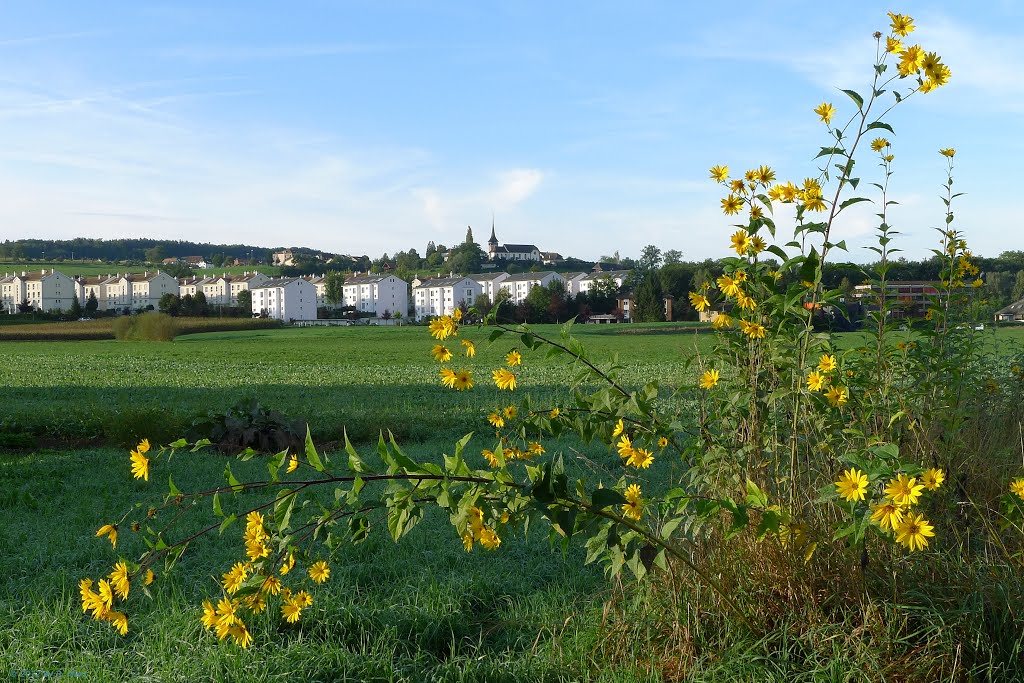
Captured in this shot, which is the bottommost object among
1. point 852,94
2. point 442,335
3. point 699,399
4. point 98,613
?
point 98,613

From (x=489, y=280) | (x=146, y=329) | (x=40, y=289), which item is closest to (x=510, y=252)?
(x=489, y=280)

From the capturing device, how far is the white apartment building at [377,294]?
10794 cm

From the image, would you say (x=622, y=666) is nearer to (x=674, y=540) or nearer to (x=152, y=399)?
(x=674, y=540)

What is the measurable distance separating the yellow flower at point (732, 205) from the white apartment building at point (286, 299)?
337 feet

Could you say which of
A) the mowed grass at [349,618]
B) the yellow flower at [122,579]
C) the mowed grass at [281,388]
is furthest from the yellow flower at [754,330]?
the yellow flower at [122,579]

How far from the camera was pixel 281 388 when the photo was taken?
17.4 metres

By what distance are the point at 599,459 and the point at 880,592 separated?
4.61 metres

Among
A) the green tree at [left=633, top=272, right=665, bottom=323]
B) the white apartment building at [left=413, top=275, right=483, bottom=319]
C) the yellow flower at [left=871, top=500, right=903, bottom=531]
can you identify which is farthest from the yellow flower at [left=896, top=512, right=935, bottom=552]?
the white apartment building at [left=413, top=275, right=483, bottom=319]

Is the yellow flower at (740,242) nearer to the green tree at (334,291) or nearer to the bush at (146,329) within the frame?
the bush at (146,329)

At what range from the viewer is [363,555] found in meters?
4.24

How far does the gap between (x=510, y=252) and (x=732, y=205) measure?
452ft

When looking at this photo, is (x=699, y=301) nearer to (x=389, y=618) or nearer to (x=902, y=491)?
(x=902, y=491)

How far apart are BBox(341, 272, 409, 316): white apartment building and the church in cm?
3019

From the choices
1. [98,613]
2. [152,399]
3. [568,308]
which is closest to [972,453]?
[98,613]
